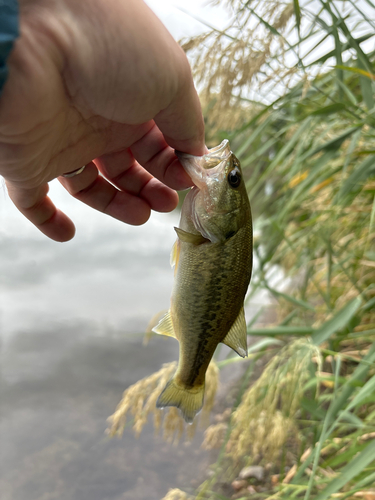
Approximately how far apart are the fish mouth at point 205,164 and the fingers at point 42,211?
321 mm

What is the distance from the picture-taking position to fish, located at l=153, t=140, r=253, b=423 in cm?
67

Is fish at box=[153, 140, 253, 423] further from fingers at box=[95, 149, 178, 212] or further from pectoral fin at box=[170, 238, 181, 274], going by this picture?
fingers at box=[95, 149, 178, 212]

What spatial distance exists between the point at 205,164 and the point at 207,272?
0.21 m

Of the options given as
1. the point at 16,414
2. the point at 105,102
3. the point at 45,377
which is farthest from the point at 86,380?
the point at 105,102

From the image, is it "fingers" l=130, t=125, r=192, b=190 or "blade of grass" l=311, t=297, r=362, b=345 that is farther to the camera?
"blade of grass" l=311, t=297, r=362, b=345

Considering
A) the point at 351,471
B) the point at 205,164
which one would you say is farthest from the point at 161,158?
the point at 351,471

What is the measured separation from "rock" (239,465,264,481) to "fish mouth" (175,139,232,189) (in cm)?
158

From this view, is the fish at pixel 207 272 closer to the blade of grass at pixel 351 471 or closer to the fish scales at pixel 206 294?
the fish scales at pixel 206 294

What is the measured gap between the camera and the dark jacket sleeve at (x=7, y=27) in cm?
36

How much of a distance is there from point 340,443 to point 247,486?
795 millimetres

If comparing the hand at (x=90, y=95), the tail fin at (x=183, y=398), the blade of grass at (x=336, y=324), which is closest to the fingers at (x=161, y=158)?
the hand at (x=90, y=95)

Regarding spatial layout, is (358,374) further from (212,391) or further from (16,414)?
(16,414)

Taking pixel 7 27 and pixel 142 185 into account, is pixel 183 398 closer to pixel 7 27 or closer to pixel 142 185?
pixel 142 185

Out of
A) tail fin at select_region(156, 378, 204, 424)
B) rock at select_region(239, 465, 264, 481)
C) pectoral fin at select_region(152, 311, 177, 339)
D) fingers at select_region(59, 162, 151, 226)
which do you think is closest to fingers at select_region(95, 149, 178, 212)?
fingers at select_region(59, 162, 151, 226)
